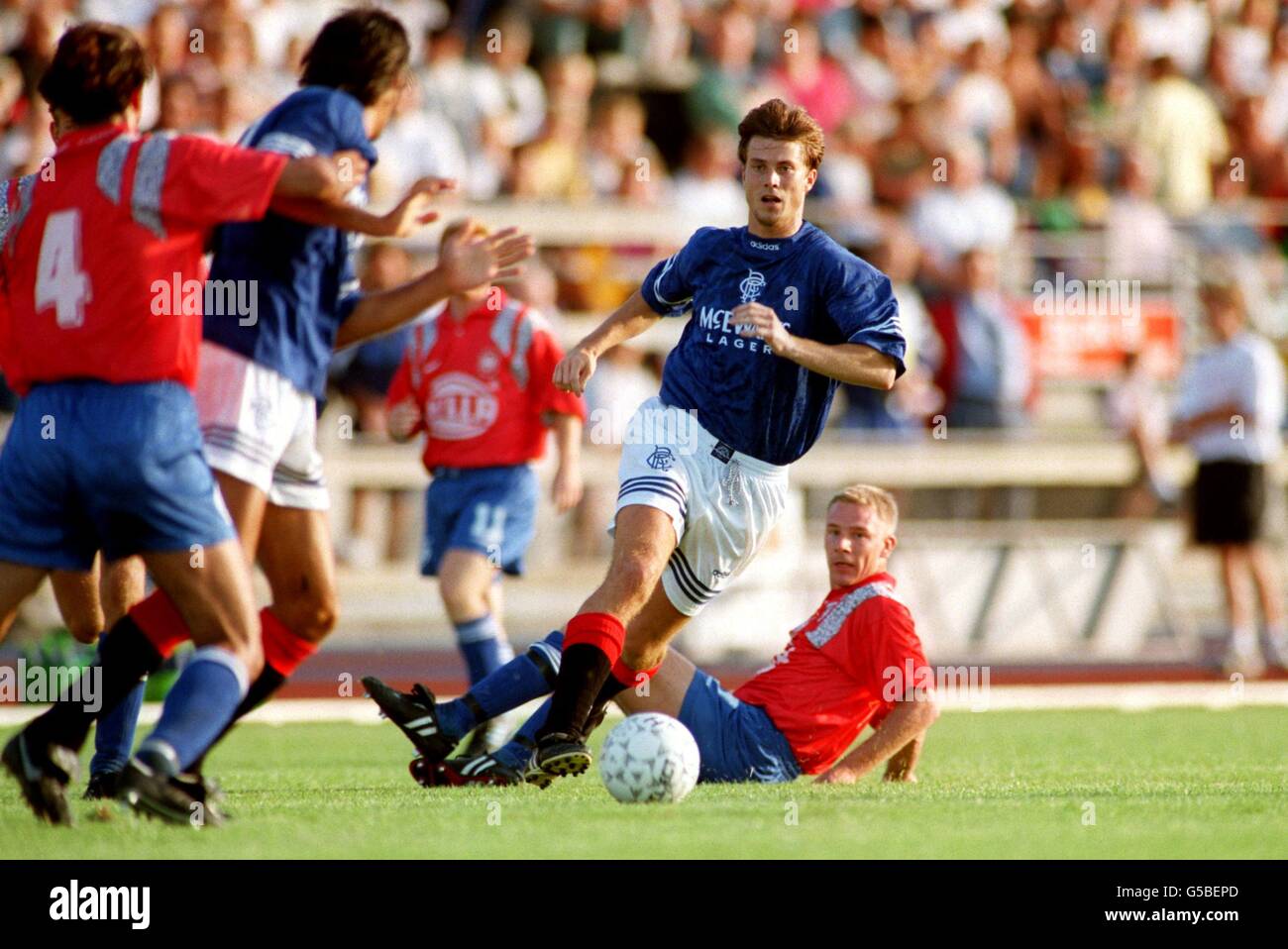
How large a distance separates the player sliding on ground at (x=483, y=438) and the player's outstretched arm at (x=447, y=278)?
9.63ft

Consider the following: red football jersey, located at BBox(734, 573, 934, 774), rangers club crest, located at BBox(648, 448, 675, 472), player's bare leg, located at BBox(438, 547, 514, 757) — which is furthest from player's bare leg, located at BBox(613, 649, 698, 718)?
player's bare leg, located at BBox(438, 547, 514, 757)

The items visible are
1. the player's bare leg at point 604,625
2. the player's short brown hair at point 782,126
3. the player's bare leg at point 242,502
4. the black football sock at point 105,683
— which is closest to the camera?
the black football sock at point 105,683

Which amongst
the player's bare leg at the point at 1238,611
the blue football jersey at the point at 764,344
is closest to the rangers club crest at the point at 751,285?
the blue football jersey at the point at 764,344

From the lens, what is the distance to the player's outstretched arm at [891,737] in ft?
22.1

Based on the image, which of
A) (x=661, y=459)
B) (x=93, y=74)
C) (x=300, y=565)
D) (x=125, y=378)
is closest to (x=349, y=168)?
(x=93, y=74)

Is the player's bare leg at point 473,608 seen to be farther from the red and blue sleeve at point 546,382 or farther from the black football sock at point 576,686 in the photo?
the black football sock at point 576,686

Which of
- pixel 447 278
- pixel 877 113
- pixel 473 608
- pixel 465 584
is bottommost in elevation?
pixel 473 608

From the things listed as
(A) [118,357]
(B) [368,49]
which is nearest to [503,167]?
(B) [368,49]

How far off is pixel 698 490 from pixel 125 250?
2256 mm

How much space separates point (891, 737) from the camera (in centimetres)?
678

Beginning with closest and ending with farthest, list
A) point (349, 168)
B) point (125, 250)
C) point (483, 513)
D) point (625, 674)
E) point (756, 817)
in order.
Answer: point (125, 250) → point (756, 817) → point (349, 168) → point (625, 674) → point (483, 513)

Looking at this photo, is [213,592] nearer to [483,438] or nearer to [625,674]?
[625,674]

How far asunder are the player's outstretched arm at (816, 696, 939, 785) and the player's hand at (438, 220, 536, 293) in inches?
82.3
